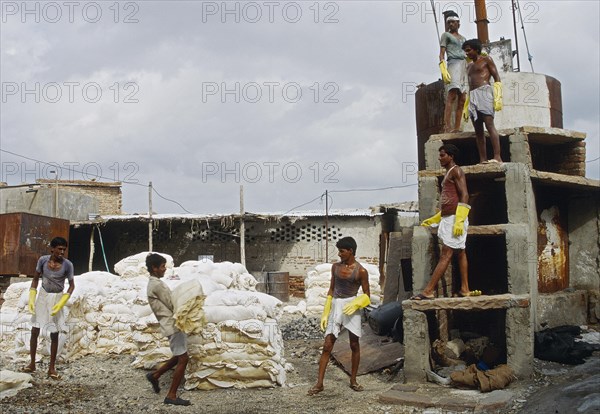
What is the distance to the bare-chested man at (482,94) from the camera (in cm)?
733

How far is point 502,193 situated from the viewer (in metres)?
8.25

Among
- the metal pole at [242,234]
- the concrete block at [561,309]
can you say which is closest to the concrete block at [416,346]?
the concrete block at [561,309]

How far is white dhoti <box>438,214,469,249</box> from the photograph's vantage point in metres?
6.58

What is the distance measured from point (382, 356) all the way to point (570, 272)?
11.1 feet

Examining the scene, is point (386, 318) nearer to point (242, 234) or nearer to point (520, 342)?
point (520, 342)

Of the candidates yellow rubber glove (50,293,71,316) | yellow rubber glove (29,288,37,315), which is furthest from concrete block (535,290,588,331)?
yellow rubber glove (29,288,37,315)

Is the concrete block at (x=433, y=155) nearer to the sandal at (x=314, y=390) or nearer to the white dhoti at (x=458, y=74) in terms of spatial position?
the white dhoti at (x=458, y=74)

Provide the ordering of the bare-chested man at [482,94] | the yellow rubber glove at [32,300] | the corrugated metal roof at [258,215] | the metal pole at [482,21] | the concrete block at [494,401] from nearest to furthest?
the concrete block at [494,401]
the bare-chested man at [482,94]
the yellow rubber glove at [32,300]
the metal pole at [482,21]
the corrugated metal roof at [258,215]

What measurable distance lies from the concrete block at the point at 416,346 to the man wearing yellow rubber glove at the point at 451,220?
0.24 meters

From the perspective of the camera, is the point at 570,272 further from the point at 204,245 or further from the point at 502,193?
the point at 204,245

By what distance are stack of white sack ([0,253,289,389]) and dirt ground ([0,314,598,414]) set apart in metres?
0.24

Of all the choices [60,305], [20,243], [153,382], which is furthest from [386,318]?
[20,243]

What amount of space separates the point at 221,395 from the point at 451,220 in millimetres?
3055

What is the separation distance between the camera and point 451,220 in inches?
262
